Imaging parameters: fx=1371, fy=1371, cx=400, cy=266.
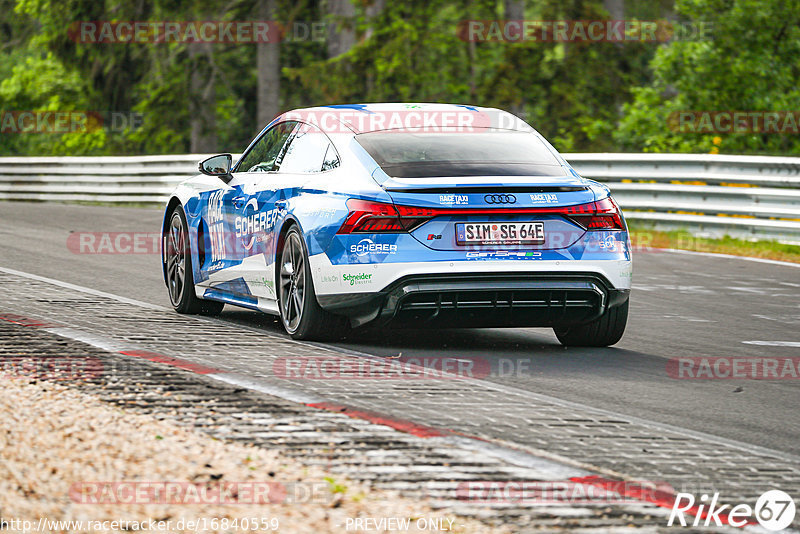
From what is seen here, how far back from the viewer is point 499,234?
313 inches

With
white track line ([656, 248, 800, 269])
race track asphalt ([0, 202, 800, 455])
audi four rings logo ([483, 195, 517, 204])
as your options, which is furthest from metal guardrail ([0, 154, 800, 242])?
audi four rings logo ([483, 195, 517, 204])

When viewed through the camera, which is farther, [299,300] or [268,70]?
[268,70]

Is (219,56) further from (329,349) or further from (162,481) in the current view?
(162,481)

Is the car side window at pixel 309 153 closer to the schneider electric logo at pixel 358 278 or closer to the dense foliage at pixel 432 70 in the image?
the schneider electric logo at pixel 358 278

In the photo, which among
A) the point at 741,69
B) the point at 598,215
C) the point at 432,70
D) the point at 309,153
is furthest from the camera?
the point at 432,70

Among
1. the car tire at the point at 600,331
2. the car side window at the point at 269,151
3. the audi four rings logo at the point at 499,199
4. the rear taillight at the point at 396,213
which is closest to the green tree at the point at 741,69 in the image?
the car side window at the point at 269,151

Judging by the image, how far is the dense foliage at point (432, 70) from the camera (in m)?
27.1

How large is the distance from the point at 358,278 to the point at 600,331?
68.4 inches

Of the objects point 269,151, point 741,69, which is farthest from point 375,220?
point 741,69

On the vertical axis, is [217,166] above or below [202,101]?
below

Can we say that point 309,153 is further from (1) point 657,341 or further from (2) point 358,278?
(1) point 657,341

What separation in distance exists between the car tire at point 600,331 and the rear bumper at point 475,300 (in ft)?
1.44

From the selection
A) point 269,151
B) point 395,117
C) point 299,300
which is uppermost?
point 395,117

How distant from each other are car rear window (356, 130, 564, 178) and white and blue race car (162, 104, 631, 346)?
12 millimetres
